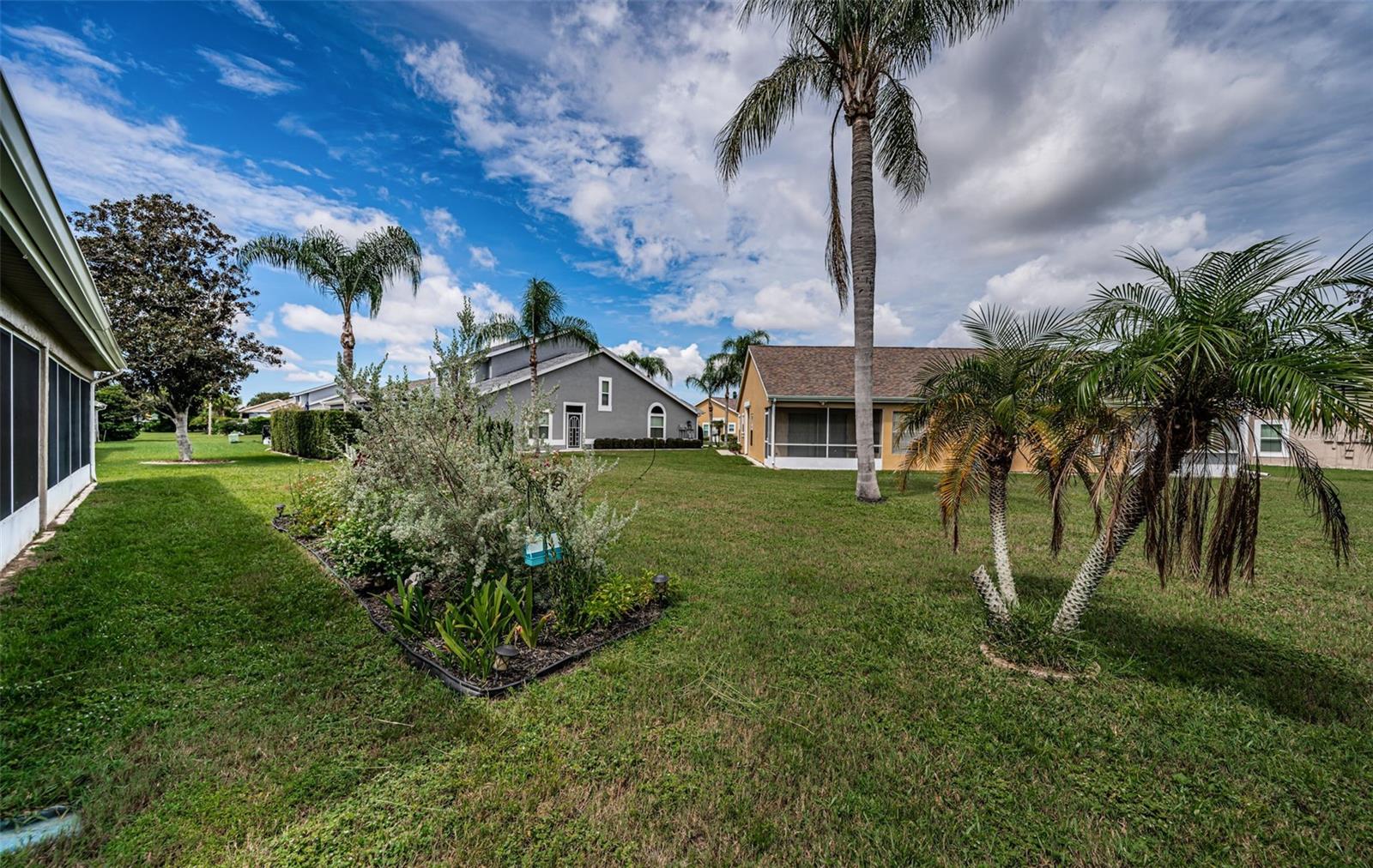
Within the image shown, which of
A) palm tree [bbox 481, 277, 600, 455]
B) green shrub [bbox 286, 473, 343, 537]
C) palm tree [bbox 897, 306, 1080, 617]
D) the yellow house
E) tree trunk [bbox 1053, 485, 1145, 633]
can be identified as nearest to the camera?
tree trunk [bbox 1053, 485, 1145, 633]

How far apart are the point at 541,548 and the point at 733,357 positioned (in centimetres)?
3639

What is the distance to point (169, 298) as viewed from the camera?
1620 centimetres

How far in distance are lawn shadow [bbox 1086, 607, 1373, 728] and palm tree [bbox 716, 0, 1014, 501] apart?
679 cm

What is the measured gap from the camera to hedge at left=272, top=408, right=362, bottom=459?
16.6 metres

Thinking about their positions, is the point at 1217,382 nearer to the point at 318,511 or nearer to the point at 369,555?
the point at 369,555

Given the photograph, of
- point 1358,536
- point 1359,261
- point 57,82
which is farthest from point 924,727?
point 1358,536

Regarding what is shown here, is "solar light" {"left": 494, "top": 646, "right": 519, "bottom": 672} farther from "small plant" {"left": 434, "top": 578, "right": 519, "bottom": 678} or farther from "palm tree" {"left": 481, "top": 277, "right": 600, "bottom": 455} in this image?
"palm tree" {"left": 481, "top": 277, "right": 600, "bottom": 455}

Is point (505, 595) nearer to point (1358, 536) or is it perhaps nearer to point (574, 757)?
point (574, 757)

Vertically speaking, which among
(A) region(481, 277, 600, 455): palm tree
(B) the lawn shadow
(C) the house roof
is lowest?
(B) the lawn shadow

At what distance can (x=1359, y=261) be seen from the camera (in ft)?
9.18

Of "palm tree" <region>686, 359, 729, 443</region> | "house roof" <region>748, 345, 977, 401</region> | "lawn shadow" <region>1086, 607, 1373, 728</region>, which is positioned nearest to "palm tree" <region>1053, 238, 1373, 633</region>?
"lawn shadow" <region>1086, 607, 1373, 728</region>

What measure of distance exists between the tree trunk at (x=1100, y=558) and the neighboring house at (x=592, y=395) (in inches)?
875

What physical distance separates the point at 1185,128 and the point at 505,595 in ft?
34.5

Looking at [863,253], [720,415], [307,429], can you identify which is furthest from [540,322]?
[720,415]
